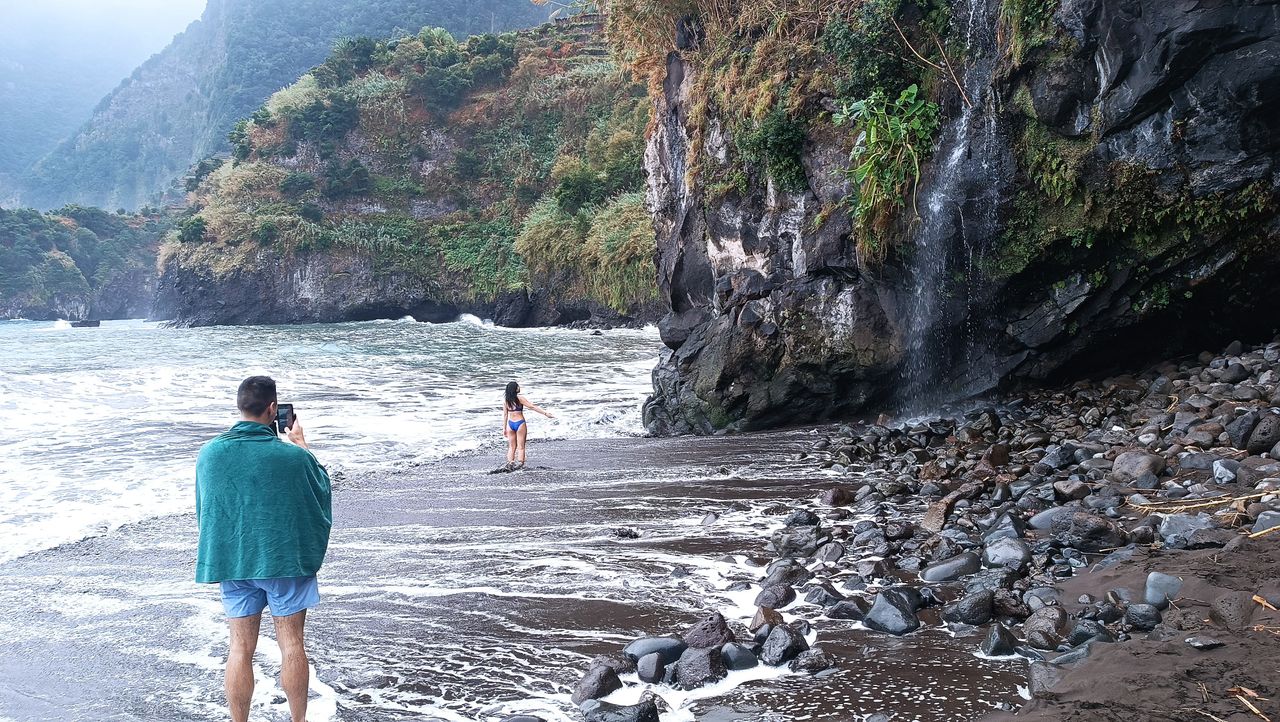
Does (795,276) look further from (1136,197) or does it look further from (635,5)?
(635,5)

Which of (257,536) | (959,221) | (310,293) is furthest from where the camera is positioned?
(310,293)

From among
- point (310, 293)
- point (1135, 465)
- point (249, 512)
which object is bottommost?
point (1135, 465)

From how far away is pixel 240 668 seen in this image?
371cm

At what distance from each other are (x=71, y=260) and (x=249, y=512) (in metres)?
71.8

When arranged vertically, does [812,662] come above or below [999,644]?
below

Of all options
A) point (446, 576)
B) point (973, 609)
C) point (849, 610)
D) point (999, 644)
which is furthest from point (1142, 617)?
point (446, 576)

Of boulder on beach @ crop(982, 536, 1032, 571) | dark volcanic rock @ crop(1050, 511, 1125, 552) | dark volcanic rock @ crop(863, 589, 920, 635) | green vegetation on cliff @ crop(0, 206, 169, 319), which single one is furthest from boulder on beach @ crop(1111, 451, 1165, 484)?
green vegetation on cliff @ crop(0, 206, 169, 319)

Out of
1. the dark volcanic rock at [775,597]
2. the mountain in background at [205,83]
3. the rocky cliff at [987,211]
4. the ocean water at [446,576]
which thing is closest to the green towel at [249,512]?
the ocean water at [446,576]

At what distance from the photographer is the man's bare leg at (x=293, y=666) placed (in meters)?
3.72

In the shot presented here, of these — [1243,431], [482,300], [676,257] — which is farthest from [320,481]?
[482,300]

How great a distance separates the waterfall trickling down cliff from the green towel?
842cm

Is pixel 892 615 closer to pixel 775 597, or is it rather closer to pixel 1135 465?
pixel 775 597

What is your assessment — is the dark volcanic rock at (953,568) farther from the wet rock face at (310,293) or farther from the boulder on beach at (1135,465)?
the wet rock face at (310,293)

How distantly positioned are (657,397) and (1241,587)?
8965 mm
